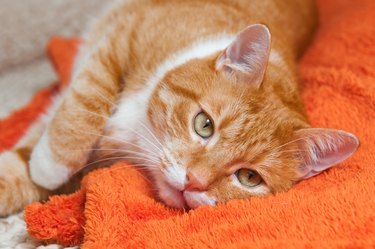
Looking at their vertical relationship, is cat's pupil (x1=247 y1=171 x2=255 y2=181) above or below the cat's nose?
below

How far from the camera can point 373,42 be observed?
72.4 inches

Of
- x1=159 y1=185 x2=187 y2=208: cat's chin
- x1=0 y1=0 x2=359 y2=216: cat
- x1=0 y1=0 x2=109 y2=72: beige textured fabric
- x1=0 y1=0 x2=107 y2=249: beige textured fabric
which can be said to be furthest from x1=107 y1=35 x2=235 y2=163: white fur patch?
x1=0 y1=0 x2=109 y2=72: beige textured fabric

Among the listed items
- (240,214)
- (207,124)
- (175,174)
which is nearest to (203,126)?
(207,124)

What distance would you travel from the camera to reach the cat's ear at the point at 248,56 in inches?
50.6

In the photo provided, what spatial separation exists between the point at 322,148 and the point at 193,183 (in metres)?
0.39

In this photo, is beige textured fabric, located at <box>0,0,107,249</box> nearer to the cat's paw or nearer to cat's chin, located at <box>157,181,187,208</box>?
the cat's paw

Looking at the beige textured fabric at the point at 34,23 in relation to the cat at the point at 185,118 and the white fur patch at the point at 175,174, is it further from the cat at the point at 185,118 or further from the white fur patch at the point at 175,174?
the white fur patch at the point at 175,174

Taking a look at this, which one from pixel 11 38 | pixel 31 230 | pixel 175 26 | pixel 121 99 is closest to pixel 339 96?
pixel 175 26

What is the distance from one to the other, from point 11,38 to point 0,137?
0.81 m

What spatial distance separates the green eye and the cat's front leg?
348 millimetres

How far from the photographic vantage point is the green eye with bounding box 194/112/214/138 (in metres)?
1.30

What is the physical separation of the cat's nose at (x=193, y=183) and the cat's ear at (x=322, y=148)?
1.04ft

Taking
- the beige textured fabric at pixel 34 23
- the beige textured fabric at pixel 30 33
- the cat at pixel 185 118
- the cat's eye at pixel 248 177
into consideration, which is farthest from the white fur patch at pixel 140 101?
the beige textured fabric at pixel 34 23

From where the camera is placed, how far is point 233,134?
1.29m
